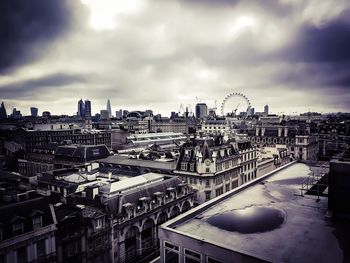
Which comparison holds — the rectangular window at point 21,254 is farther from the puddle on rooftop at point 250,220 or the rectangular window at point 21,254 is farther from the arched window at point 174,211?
the arched window at point 174,211

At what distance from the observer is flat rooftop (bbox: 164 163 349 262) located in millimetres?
19219

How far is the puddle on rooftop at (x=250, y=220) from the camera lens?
23.1 metres

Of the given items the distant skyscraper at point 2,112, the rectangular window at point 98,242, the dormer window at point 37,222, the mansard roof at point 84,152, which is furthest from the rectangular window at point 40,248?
the mansard roof at point 84,152

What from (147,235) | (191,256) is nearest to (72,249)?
(147,235)

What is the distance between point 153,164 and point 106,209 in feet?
94.6

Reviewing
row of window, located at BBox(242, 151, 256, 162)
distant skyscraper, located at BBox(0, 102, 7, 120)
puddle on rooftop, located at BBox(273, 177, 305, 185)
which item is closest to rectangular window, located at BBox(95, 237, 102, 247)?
distant skyscraper, located at BBox(0, 102, 7, 120)

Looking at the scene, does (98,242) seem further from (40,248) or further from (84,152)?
(84,152)

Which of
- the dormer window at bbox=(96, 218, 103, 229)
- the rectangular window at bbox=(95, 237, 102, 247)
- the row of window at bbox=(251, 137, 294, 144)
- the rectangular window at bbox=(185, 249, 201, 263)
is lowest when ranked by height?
the rectangular window at bbox=(95, 237, 102, 247)

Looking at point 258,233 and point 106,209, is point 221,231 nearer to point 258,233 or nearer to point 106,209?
point 258,233

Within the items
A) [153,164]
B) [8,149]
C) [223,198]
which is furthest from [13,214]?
[8,149]

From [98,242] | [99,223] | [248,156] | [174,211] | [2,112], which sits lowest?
[174,211]

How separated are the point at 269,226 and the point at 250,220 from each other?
1898mm

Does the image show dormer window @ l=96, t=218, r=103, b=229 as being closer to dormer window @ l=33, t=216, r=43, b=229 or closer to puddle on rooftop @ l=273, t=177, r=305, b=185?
dormer window @ l=33, t=216, r=43, b=229

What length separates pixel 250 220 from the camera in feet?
81.1
